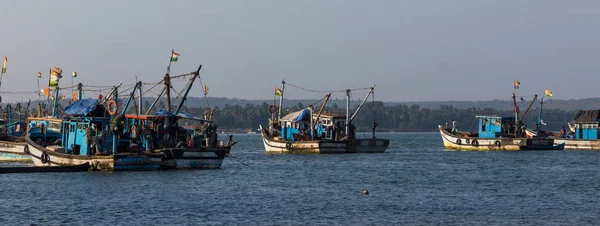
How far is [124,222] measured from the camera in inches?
1537

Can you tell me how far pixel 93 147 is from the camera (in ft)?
198

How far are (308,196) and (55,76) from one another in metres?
30.9

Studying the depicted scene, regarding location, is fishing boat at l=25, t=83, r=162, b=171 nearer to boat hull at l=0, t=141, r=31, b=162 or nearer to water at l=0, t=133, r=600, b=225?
water at l=0, t=133, r=600, b=225

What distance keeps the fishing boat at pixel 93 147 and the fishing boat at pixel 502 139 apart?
49855 mm

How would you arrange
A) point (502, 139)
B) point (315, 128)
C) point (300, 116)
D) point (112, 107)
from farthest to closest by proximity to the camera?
1. point (502, 139)
2. point (315, 128)
3. point (300, 116)
4. point (112, 107)

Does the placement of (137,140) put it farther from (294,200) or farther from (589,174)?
(589,174)

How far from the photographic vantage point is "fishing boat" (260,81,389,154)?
93562 millimetres

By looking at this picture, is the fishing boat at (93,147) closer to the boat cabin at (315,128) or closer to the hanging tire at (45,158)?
the hanging tire at (45,158)

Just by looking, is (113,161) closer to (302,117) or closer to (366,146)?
(302,117)

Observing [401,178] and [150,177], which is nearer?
[150,177]

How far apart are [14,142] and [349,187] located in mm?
31428

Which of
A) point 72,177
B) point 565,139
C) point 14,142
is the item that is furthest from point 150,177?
point 565,139

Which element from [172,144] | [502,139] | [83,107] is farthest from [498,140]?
[83,107]

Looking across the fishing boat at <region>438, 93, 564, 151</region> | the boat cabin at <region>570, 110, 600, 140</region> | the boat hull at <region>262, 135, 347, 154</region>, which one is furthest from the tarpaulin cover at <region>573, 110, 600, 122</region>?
the boat hull at <region>262, 135, 347, 154</region>
